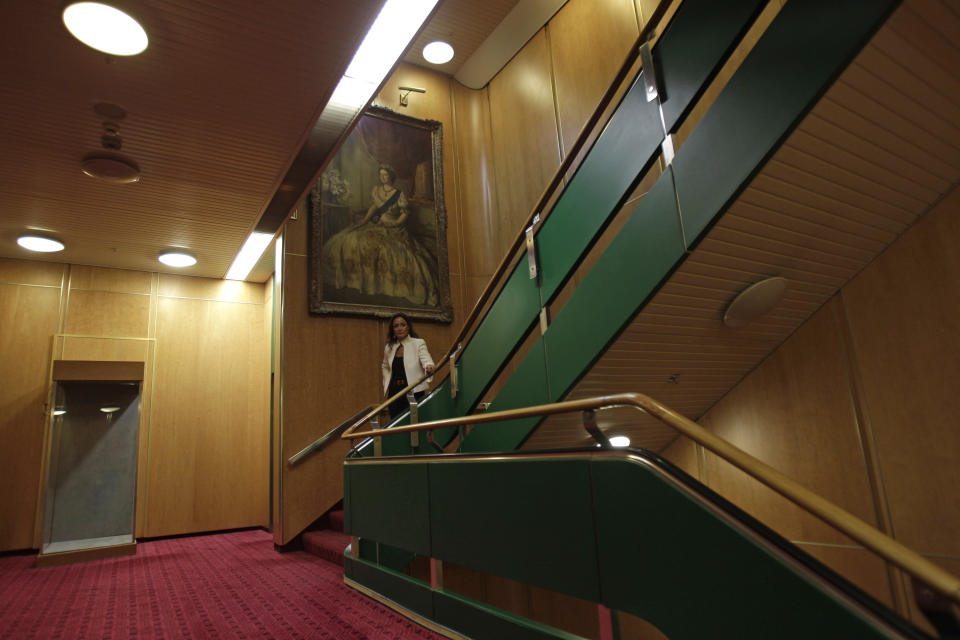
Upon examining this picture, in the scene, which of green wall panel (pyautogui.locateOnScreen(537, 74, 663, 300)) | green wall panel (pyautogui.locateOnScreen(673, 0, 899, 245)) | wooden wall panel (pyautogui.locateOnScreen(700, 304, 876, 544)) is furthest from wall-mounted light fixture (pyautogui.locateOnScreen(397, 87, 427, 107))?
wooden wall panel (pyautogui.locateOnScreen(700, 304, 876, 544))

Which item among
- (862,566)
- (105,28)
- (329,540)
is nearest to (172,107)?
(105,28)

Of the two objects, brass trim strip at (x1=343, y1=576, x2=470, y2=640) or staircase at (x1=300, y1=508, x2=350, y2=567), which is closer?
brass trim strip at (x1=343, y1=576, x2=470, y2=640)

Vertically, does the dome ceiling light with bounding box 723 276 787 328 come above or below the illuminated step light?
below

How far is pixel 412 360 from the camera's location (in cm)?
583

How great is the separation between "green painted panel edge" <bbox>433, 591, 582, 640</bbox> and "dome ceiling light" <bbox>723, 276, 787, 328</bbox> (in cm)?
208

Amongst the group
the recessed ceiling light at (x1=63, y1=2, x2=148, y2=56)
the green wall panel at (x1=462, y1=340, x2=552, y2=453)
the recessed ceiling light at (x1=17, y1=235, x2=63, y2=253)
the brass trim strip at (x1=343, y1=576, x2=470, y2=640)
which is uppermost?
the recessed ceiling light at (x1=63, y1=2, x2=148, y2=56)

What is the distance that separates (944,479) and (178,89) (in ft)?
16.6

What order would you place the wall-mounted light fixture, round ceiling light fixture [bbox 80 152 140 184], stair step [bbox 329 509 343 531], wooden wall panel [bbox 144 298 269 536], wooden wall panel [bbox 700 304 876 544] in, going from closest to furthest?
wooden wall panel [bbox 700 304 876 544] < round ceiling light fixture [bbox 80 152 140 184] < stair step [bbox 329 509 343 531] < wooden wall panel [bbox 144 298 269 536] < the wall-mounted light fixture

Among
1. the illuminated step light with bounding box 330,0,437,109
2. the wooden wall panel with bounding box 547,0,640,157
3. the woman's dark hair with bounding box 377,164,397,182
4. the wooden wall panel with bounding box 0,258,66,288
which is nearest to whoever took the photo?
the illuminated step light with bounding box 330,0,437,109

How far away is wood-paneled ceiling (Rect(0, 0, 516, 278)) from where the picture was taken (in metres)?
3.18

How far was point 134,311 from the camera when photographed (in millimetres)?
7145

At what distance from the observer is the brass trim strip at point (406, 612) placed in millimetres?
2910

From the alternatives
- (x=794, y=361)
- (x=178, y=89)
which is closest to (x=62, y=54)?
(x=178, y=89)

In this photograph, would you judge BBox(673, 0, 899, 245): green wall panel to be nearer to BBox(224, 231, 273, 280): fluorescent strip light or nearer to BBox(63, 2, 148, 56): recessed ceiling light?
BBox(63, 2, 148, 56): recessed ceiling light
